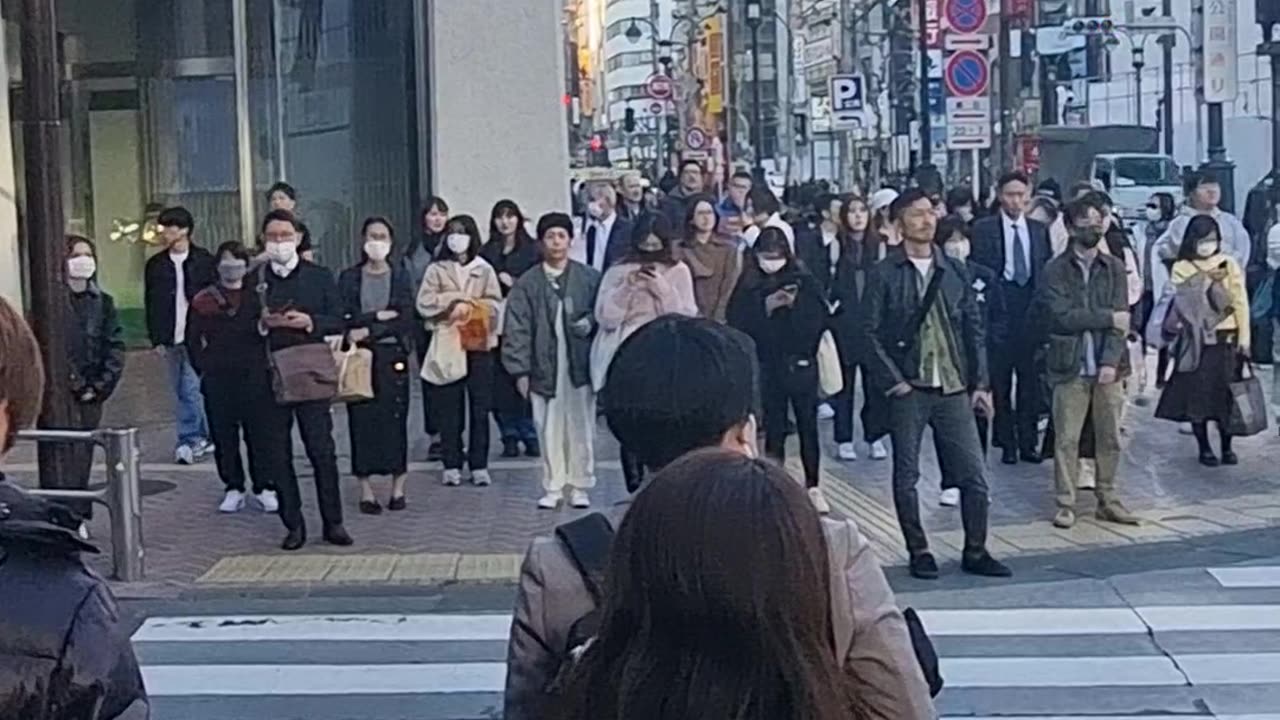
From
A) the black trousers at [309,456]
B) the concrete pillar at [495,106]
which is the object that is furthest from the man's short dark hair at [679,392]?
the concrete pillar at [495,106]

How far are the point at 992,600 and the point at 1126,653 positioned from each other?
125 centimetres

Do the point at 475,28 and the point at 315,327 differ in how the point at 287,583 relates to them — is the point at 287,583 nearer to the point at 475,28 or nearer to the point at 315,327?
the point at 315,327

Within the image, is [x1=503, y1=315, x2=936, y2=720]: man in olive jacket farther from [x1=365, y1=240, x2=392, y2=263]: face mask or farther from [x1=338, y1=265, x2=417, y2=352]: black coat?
[x1=365, y1=240, x2=392, y2=263]: face mask

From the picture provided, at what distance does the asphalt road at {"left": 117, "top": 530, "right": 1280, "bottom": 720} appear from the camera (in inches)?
316

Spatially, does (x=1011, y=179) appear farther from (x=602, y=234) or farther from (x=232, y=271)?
(x=232, y=271)

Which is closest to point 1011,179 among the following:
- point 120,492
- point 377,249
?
point 377,249

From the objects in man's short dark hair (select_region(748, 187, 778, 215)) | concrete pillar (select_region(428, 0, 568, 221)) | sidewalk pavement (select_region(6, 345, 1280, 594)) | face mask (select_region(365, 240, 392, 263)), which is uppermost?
concrete pillar (select_region(428, 0, 568, 221))

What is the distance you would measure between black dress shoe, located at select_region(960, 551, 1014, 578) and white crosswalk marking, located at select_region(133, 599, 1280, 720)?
79 centimetres

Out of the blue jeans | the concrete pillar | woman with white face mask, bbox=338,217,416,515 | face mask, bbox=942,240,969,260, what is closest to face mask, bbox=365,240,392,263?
woman with white face mask, bbox=338,217,416,515

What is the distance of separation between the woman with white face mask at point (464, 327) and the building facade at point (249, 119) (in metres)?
5.49

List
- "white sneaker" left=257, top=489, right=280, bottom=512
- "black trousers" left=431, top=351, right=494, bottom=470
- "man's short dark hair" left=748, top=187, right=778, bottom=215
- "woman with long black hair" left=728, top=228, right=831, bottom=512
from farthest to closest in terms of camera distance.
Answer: "man's short dark hair" left=748, top=187, right=778, bottom=215
"black trousers" left=431, top=351, right=494, bottom=470
"white sneaker" left=257, top=489, right=280, bottom=512
"woman with long black hair" left=728, top=228, right=831, bottom=512

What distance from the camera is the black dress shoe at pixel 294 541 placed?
1150 centimetres

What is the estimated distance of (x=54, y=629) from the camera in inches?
105

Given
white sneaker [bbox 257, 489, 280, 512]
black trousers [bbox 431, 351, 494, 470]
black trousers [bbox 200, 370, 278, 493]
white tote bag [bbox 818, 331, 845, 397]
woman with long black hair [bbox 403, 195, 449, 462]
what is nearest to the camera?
black trousers [bbox 200, 370, 278, 493]
